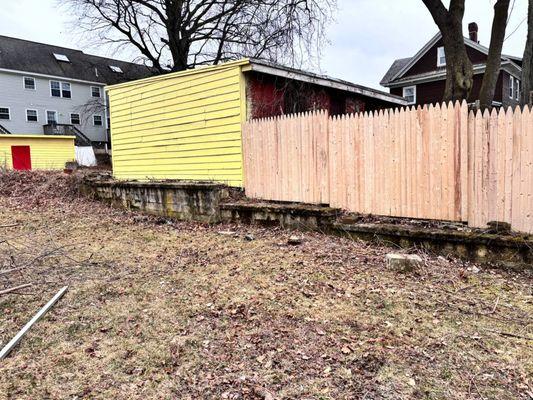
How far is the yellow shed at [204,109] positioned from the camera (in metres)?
8.09

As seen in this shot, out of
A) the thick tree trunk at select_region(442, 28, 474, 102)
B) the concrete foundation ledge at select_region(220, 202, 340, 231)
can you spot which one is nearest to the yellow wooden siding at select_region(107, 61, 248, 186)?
the concrete foundation ledge at select_region(220, 202, 340, 231)

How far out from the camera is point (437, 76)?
79.3ft

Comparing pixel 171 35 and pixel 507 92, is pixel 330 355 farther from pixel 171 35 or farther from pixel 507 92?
pixel 507 92

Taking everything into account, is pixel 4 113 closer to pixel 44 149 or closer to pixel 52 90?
pixel 52 90

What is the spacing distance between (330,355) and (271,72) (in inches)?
249

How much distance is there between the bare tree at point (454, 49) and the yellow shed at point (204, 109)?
253 cm

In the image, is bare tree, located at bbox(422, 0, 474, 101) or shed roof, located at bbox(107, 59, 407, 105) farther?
bare tree, located at bbox(422, 0, 474, 101)

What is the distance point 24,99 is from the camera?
30406 millimetres

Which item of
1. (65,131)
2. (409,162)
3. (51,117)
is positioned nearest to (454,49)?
(409,162)

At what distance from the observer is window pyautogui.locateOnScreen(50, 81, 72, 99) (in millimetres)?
32062

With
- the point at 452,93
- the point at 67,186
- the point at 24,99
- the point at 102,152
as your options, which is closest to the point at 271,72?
the point at 452,93

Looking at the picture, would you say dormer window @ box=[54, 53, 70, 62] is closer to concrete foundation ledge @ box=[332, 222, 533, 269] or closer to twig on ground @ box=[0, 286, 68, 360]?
twig on ground @ box=[0, 286, 68, 360]

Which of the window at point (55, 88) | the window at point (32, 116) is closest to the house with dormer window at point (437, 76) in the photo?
the window at point (55, 88)

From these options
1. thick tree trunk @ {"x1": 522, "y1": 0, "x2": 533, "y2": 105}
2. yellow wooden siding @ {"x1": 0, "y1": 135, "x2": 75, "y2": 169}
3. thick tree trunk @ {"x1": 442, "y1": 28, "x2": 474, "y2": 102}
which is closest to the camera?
thick tree trunk @ {"x1": 442, "y1": 28, "x2": 474, "y2": 102}
